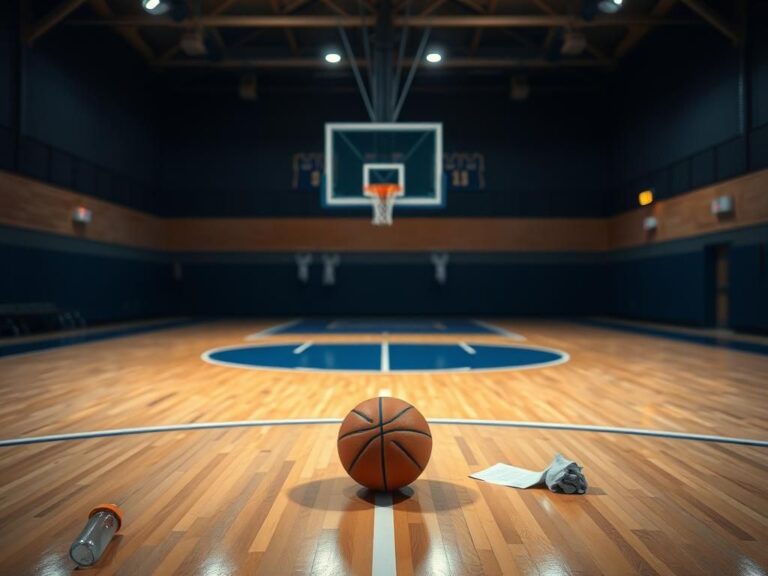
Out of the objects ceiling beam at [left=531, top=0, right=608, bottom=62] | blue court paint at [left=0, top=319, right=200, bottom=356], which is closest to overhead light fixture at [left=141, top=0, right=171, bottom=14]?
blue court paint at [left=0, top=319, right=200, bottom=356]

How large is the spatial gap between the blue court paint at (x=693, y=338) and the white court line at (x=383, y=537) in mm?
9116

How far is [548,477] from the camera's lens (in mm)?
3387

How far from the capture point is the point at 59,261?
14.5m

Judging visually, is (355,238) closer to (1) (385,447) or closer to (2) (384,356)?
(2) (384,356)

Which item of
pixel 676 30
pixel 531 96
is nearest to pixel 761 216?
pixel 676 30

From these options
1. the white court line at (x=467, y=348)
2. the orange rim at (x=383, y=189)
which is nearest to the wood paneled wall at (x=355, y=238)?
the orange rim at (x=383, y=189)

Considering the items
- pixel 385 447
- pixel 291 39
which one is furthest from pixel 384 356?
pixel 291 39

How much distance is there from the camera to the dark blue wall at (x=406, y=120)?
20.7 metres

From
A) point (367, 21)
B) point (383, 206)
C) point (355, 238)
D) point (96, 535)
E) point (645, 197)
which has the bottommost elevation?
point (96, 535)

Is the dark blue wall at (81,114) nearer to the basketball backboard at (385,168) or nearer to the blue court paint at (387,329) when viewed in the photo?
the basketball backboard at (385,168)

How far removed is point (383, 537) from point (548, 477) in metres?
1.11

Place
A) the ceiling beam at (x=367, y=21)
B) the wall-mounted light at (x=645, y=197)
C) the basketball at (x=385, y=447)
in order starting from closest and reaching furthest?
the basketball at (x=385, y=447)
the ceiling beam at (x=367, y=21)
the wall-mounted light at (x=645, y=197)

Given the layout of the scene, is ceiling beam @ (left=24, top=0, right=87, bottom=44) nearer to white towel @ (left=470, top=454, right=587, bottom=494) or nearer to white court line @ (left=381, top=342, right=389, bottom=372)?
Answer: white court line @ (left=381, top=342, right=389, bottom=372)

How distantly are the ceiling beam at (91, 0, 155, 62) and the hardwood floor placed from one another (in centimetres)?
1107
